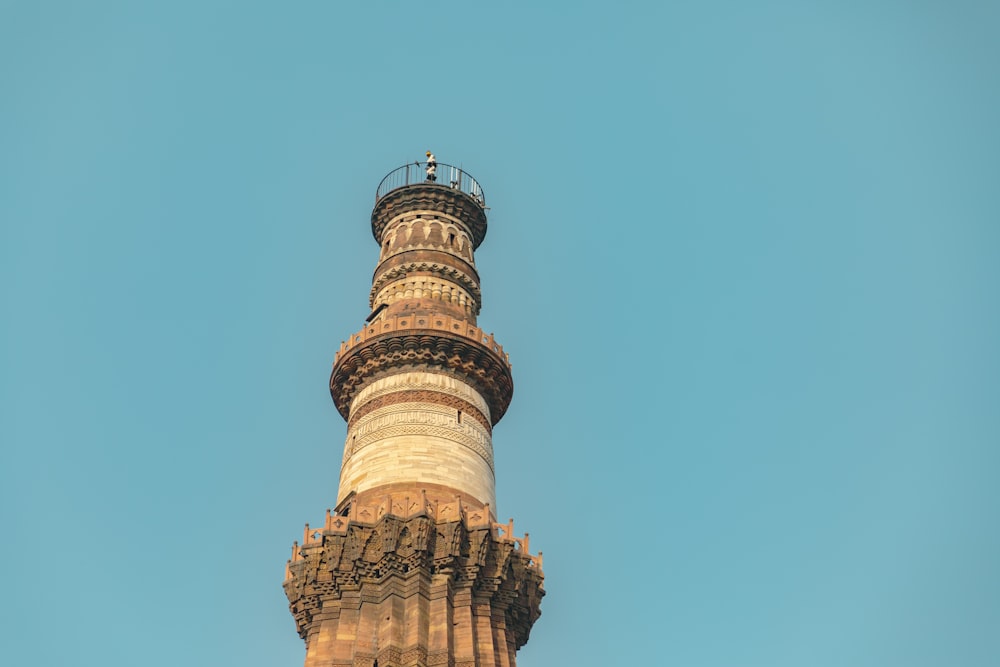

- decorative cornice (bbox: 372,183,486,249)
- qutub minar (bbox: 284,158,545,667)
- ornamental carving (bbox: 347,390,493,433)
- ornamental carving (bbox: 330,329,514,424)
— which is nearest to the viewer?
qutub minar (bbox: 284,158,545,667)

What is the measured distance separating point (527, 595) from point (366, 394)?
740cm

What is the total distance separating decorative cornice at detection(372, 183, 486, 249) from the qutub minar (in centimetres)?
256

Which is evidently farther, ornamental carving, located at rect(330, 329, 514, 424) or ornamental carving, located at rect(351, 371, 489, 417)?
ornamental carving, located at rect(330, 329, 514, 424)

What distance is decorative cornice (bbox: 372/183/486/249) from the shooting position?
133ft

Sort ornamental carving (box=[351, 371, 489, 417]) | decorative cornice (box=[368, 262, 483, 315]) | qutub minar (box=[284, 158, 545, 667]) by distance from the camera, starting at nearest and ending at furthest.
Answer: qutub minar (box=[284, 158, 545, 667]), ornamental carving (box=[351, 371, 489, 417]), decorative cornice (box=[368, 262, 483, 315])

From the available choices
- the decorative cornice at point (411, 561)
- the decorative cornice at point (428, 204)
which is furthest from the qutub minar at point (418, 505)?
the decorative cornice at point (428, 204)

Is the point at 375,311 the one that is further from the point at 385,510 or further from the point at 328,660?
the point at 328,660

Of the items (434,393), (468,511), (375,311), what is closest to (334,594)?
(468,511)

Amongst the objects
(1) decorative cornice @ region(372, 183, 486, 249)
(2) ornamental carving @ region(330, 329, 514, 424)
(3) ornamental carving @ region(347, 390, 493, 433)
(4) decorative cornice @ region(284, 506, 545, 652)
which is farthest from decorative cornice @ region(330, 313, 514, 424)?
(1) decorative cornice @ region(372, 183, 486, 249)

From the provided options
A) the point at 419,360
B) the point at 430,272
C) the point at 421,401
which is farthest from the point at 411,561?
the point at 430,272

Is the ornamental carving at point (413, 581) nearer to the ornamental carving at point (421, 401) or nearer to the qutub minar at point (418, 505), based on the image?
the qutub minar at point (418, 505)

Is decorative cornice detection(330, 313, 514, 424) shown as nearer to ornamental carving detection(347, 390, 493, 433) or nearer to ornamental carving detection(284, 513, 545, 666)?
ornamental carving detection(347, 390, 493, 433)

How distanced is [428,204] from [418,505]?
13.8 m

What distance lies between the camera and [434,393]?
108 feet
